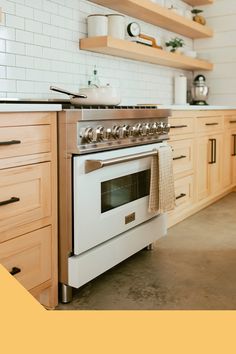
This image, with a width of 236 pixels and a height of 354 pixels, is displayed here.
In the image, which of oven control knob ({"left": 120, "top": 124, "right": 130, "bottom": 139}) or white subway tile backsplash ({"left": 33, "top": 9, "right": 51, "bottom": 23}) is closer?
oven control knob ({"left": 120, "top": 124, "right": 130, "bottom": 139})

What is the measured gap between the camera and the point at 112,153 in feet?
7.68

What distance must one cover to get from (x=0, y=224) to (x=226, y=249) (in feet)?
5.81

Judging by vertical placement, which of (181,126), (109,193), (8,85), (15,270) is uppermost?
(8,85)

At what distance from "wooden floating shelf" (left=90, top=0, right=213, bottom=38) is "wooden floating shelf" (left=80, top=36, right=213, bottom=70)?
0.32 m

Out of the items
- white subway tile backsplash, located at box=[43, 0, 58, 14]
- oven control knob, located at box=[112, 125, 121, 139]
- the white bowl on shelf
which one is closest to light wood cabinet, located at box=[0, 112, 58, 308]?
oven control knob, located at box=[112, 125, 121, 139]

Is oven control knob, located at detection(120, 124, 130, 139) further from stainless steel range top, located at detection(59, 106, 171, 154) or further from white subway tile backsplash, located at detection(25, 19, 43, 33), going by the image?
white subway tile backsplash, located at detection(25, 19, 43, 33)

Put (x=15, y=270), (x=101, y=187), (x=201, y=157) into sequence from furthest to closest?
(x=201, y=157) < (x=101, y=187) < (x=15, y=270)

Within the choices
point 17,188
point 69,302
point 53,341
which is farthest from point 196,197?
point 53,341

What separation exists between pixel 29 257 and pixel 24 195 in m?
0.28

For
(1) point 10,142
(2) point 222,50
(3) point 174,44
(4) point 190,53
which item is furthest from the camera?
(2) point 222,50

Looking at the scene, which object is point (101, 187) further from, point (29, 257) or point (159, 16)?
point (159, 16)

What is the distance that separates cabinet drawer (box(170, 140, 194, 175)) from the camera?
3521 mm

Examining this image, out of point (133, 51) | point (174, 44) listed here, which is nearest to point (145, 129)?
point (133, 51)

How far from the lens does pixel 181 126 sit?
140 inches
